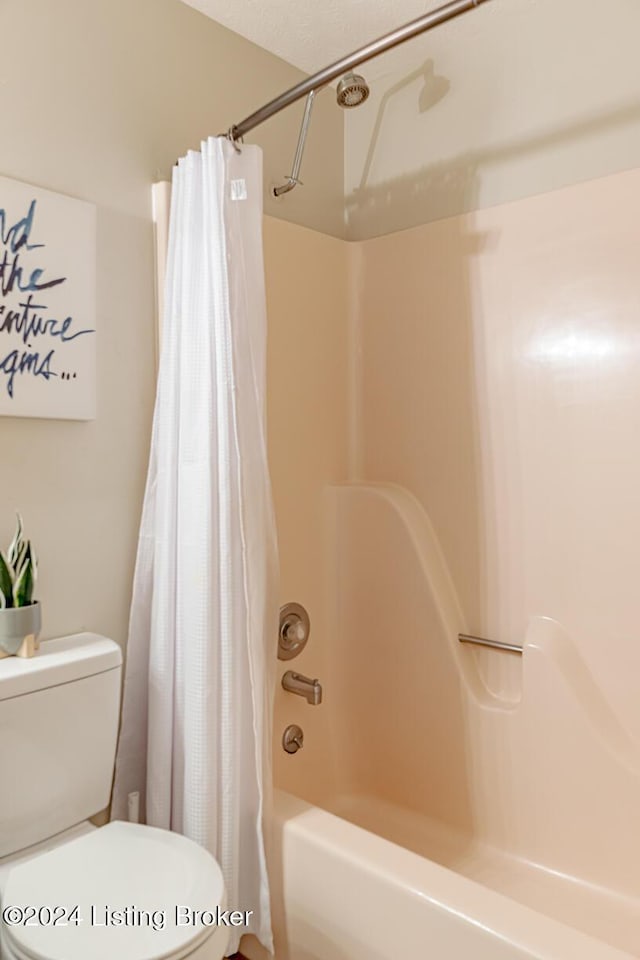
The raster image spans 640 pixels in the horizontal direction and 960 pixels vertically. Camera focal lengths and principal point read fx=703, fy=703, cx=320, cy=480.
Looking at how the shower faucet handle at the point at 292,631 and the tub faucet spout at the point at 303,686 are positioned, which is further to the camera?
the shower faucet handle at the point at 292,631

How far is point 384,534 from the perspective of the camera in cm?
214

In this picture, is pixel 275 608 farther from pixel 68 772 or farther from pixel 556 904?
pixel 556 904

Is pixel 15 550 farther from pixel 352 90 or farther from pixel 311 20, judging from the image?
pixel 311 20

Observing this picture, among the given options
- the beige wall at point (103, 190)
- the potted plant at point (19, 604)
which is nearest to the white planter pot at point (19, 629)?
the potted plant at point (19, 604)

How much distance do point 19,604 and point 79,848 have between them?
19.2 inches

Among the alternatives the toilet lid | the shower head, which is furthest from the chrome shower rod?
the toilet lid

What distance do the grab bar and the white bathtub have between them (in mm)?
631

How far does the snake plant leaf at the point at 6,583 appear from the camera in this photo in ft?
4.71

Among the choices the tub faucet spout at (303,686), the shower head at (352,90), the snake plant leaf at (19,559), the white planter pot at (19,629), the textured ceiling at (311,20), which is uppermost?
the textured ceiling at (311,20)

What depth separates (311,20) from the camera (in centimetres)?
197

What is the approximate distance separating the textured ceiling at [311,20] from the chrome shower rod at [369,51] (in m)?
0.48

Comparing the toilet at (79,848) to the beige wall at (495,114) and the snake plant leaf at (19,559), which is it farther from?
the beige wall at (495,114)

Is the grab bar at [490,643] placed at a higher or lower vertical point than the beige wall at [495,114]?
lower

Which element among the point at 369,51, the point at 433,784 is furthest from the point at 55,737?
the point at 369,51
